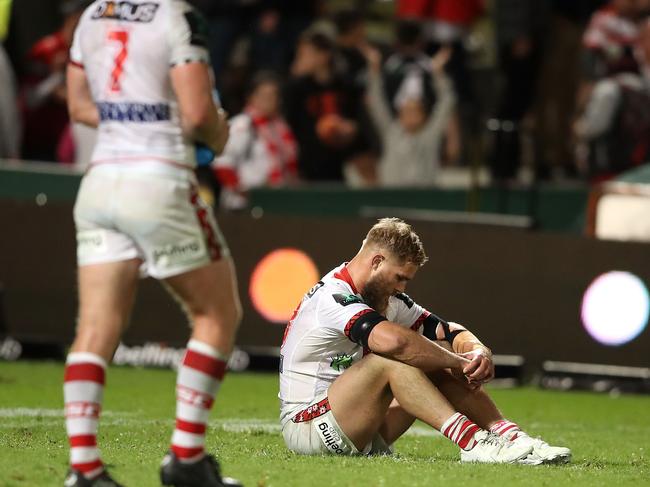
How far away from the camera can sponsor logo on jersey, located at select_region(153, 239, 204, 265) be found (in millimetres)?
5602

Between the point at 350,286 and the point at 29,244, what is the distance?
20.3 ft

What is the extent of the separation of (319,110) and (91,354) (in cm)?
937

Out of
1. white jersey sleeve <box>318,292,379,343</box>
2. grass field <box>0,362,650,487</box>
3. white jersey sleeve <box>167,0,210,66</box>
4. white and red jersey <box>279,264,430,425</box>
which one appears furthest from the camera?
white and red jersey <box>279,264,430,425</box>

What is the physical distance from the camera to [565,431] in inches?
377

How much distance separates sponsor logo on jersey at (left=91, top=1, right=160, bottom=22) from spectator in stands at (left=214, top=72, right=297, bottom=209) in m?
7.68

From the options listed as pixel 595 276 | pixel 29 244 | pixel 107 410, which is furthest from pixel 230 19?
pixel 107 410

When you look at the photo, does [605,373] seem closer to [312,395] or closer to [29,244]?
[29,244]

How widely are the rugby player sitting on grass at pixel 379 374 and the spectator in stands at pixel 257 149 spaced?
631cm

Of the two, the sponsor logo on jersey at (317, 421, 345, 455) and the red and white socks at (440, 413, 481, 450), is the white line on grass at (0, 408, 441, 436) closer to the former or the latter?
the sponsor logo on jersey at (317, 421, 345, 455)

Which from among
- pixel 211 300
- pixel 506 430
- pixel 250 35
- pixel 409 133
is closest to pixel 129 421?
pixel 506 430

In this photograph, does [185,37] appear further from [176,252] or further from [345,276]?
[345,276]

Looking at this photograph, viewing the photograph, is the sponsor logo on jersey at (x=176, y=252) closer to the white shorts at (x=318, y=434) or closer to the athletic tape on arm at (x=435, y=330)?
the white shorts at (x=318, y=434)

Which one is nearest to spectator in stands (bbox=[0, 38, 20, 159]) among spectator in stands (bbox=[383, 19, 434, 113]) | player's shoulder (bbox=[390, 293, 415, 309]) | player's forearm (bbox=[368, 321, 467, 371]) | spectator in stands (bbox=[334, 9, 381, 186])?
spectator in stands (bbox=[334, 9, 381, 186])

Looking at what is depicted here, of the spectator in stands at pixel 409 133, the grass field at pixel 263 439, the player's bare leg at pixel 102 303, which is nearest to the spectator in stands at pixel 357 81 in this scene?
the spectator in stands at pixel 409 133
